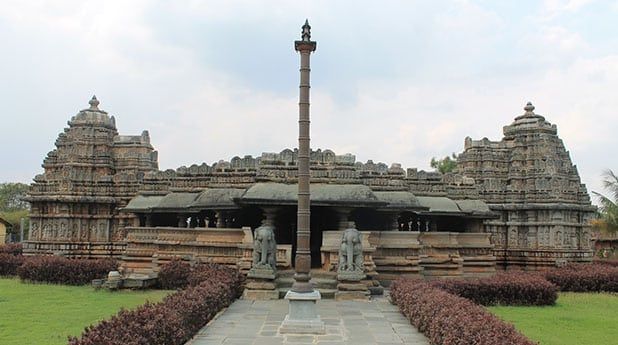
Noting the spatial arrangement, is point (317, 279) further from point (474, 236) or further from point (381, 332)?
point (474, 236)

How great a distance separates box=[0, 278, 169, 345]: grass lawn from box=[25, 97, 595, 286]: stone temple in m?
2.55

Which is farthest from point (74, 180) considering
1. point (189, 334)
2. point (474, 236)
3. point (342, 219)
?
point (189, 334)

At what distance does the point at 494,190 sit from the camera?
24359 mm

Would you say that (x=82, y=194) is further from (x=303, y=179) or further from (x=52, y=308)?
(x=303, y=179)

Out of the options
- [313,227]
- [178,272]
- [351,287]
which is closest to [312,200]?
[351,287]

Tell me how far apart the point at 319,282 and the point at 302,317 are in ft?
15.9

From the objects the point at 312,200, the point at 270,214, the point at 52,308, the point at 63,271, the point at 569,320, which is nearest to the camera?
the point at 569,320

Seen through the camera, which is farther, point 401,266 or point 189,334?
point 401,266

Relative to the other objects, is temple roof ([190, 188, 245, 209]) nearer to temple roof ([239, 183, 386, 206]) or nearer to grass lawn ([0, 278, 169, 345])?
temple roof ([239, 183, 386, 206])

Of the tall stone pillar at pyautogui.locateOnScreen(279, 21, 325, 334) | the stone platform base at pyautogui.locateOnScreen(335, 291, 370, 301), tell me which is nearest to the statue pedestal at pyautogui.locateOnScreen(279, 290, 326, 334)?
the tall stone pillar at pyautogui.locateOnScreen(279, 21, 325, 334)

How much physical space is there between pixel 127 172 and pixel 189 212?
6.82 meters

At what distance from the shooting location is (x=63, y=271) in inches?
734

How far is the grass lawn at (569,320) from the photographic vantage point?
10136 millimetres

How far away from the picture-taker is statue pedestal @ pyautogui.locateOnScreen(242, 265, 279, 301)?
45.6 ft
